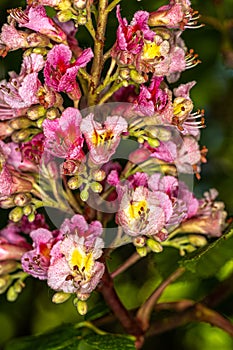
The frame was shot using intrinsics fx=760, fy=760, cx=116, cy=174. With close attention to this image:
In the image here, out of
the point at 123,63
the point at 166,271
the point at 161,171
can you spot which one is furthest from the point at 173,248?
the point at 123,63

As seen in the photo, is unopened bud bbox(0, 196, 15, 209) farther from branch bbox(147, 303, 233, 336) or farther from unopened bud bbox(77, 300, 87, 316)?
branch bbox(147, 303, 233, 336)

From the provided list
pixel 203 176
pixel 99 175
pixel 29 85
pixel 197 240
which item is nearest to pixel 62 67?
pixel 29 85

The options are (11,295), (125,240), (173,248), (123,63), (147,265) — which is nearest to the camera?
(123,63)

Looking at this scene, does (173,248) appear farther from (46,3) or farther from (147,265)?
(46,3)

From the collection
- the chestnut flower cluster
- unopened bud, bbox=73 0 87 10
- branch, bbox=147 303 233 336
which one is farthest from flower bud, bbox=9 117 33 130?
branch, bbox=147 303 233 336

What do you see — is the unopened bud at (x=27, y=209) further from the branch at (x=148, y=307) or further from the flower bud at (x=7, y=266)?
the branch at (x=148, y=307)

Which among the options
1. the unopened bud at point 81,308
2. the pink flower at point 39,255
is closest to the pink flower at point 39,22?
the pink flower at point 39,255

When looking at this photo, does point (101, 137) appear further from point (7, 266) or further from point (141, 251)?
point (7, 266)
